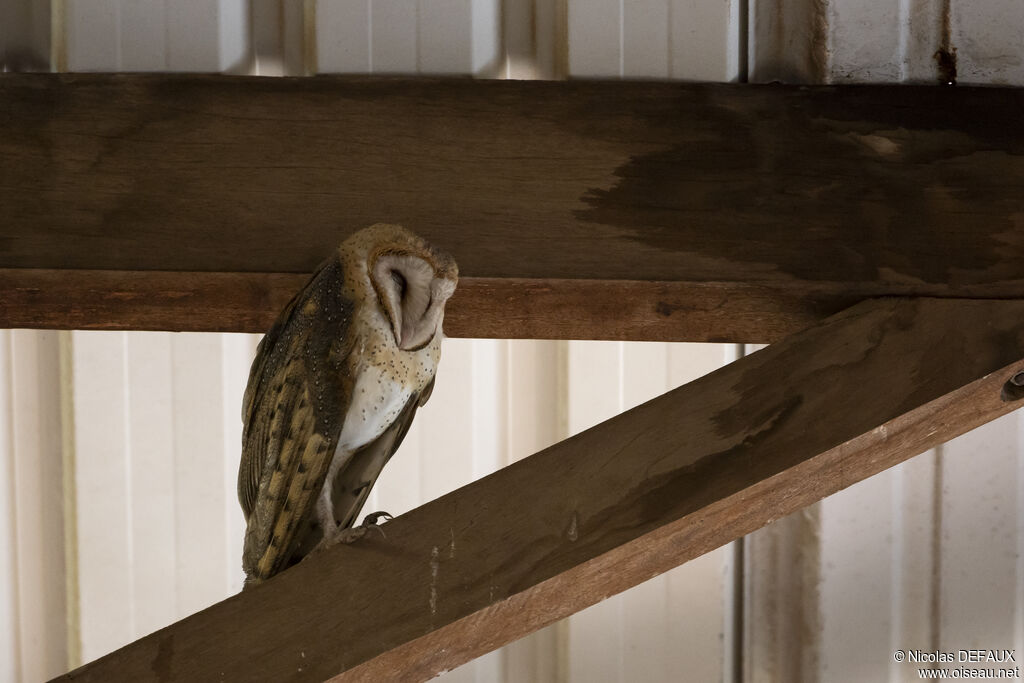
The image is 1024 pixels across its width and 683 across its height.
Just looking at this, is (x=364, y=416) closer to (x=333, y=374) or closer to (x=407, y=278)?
(x=333, y=374)

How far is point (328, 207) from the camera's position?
1.13m

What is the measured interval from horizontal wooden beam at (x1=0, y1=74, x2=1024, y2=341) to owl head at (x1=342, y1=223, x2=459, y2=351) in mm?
179

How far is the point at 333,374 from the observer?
0.93m

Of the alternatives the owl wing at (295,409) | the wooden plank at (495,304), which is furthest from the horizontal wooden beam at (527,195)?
the owl wing at (295,409)

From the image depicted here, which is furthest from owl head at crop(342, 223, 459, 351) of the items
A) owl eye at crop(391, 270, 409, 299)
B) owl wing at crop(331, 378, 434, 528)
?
owl wing at crop(331, 378, 434, 528)

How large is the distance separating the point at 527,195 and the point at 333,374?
35cm

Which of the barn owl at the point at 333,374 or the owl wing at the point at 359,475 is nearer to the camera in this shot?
the barn owl at the point at 333,374

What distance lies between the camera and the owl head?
2.82 feet

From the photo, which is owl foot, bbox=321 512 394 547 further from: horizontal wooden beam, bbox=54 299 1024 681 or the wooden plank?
the wooden plank

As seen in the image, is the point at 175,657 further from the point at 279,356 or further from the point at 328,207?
the point at 328,207

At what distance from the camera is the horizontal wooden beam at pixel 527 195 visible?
3.56 feet

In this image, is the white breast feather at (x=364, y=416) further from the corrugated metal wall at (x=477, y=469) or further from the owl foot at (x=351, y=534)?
the corrugated metal wall at (x=477, y=469)

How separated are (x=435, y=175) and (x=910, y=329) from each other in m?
0.60

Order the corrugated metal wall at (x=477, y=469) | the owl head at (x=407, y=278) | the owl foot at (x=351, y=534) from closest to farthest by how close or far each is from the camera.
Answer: the owl head at (x=407, y=278), the owl foot at (x=351, y=534), the corrugated metal wall at (x=477, y=469)
